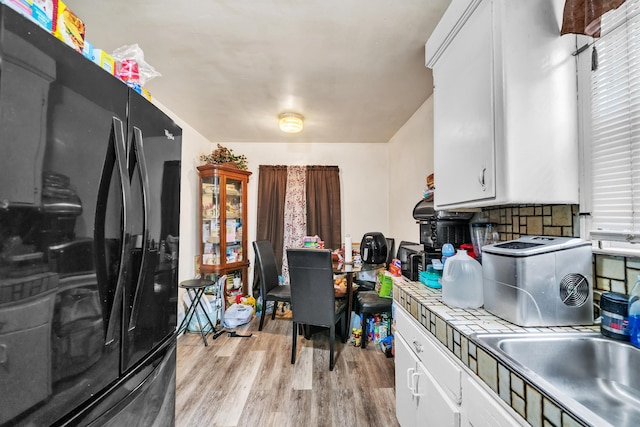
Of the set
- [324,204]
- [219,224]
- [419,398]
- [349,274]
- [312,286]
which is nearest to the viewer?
[419,398]

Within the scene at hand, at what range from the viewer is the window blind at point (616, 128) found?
848mm

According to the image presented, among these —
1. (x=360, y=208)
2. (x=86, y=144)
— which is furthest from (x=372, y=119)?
(x=86, y=144)

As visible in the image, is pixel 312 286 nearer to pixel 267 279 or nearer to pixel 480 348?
pixel 267 279

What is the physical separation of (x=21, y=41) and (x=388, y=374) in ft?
8.40

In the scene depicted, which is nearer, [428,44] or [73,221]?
[73,221]

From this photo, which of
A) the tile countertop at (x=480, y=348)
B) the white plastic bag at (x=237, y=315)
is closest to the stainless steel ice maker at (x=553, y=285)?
the tile countertop at (x=480, y=348)

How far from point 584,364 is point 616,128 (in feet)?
2.69

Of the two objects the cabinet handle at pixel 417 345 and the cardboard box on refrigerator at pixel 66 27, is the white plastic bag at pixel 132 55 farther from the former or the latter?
the cabinet handle at pixel 417 345

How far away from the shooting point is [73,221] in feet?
2.28

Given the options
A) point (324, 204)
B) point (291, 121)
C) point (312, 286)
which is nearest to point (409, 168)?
point (324, 204)

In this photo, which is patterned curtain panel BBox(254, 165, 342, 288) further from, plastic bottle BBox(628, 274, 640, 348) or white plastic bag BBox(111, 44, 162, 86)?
plastic bottle BBox(628, 274, 640, 348)

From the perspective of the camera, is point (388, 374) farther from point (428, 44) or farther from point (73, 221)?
point (428, 44)

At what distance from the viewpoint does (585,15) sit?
0.92m

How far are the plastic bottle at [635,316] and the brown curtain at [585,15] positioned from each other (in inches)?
35.0
